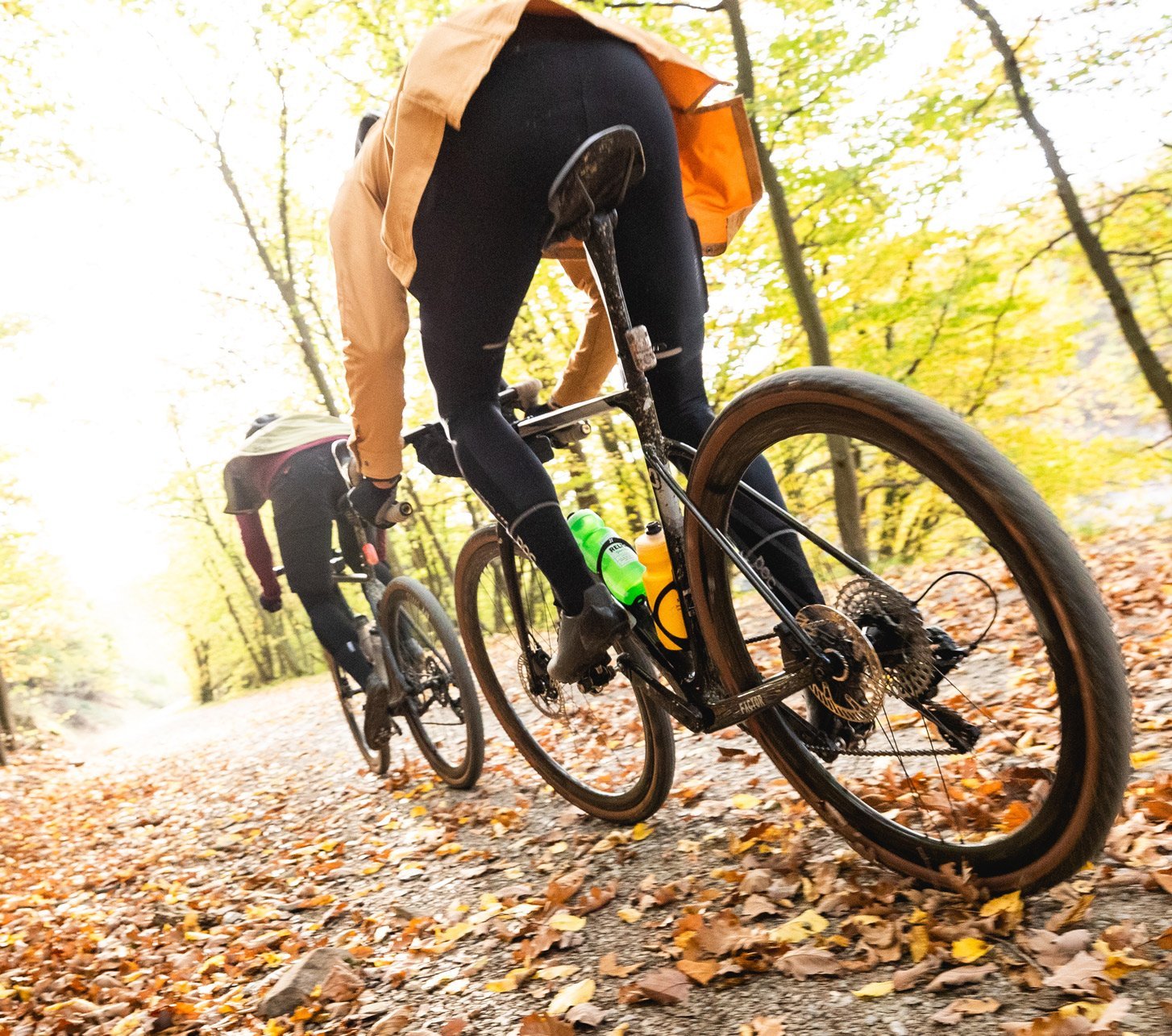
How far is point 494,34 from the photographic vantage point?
65.2 inches

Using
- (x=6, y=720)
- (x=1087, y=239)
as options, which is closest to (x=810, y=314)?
(x=1087, y=239)

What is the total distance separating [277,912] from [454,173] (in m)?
2.65

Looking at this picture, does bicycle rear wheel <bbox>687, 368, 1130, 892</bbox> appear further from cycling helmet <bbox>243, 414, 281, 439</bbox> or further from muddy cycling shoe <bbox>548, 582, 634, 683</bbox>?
cycling helmet <bbox>243, 414, 281, 439</bbox>

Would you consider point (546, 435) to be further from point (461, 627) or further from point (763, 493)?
point (461, 627)

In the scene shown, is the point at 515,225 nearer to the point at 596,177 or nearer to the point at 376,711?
the point at 596,177

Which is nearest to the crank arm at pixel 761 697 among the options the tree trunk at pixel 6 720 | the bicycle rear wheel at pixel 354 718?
the bicycle rear wheel at pixel 354 718

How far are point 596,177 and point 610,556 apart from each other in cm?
101

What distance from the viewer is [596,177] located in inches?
68.6

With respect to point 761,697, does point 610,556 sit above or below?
above

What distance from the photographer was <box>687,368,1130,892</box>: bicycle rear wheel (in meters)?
1.30

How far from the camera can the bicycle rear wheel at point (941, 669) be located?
130 centimetres

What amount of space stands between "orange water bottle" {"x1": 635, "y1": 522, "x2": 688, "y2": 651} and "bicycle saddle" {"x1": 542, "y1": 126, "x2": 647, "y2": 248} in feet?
2.55

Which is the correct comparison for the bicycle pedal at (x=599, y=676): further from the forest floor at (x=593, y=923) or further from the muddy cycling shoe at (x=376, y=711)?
the muddy cycling shoe at (x=376, y=711)

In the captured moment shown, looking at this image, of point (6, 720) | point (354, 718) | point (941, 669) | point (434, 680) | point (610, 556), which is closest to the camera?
point (941, 669)
